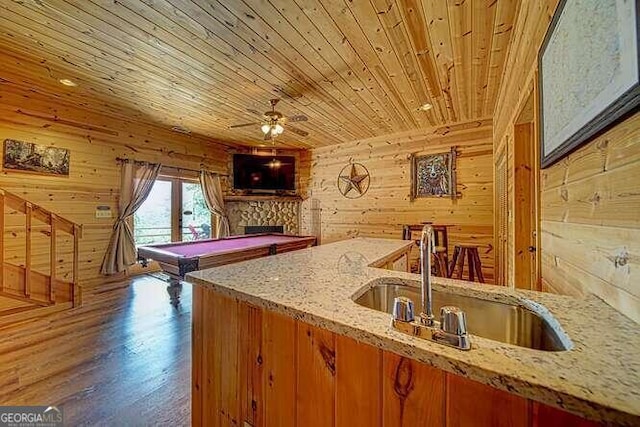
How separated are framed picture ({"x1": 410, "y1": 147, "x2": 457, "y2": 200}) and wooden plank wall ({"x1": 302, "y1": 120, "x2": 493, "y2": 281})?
0.32ft

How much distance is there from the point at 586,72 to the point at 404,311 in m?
0.95

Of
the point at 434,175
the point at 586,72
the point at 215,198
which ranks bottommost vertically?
the point at 215,198

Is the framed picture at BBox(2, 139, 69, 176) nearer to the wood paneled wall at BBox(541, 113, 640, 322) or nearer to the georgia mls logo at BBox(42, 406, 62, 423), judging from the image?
the georgia mls logo at BBox(42, 406, 62, 423)

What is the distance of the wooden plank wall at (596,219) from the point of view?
67 centimetres

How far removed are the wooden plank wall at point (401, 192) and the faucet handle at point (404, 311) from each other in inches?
168

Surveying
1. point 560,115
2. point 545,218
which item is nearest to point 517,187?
point 545,218

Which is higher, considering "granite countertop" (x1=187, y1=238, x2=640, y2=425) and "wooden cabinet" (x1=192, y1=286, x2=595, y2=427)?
"granite countertop" (x1=187, y1=238, x2=640, y2=425)

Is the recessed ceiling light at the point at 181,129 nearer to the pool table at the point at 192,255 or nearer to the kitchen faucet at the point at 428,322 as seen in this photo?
the pool table at the point at 192,255

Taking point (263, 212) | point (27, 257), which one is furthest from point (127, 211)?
point (263, 212)

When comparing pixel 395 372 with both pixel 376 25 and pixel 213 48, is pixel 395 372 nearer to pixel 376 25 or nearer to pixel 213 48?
pixel 376 25

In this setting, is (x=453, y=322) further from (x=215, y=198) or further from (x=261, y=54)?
(x=215, y=198)

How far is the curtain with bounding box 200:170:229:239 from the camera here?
5.63 meters

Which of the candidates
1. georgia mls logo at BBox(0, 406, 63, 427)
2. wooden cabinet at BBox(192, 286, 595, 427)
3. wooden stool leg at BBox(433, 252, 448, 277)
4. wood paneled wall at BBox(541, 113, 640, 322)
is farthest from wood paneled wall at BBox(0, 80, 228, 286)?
wood paneled wall at BBox(541, 113, 640, 322)

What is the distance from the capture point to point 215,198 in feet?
18.9
